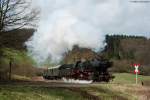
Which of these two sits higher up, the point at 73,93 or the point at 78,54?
the point at 78,54

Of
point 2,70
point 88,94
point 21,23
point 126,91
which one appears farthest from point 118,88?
point 2,70

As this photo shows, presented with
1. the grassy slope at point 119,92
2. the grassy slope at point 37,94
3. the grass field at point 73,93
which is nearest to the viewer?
the grassy slope at point 37,94

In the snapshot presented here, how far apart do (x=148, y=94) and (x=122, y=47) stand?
8615cm

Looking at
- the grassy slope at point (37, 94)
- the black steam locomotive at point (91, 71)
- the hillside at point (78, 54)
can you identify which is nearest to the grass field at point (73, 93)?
the grassy slope at point (37, 94)

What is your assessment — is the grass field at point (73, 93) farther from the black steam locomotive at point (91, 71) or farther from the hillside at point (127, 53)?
the hillside at point (127, 53)

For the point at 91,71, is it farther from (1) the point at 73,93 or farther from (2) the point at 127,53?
(2) the point at 127,53

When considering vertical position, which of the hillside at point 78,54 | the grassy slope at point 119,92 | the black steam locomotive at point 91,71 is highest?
the hillside at point 78,54

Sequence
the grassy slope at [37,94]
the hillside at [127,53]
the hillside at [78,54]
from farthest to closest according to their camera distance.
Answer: the hillside at [78,54], the hillside at [127,53], the grassy slope at [37,94]

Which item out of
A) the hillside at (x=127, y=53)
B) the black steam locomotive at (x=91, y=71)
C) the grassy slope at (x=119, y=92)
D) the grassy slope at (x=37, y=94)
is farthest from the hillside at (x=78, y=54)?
the grassy slope at (x=37, y=94)

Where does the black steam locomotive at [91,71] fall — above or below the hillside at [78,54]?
below

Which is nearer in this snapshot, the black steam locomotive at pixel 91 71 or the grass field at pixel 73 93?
the grass field at pixel 73 93

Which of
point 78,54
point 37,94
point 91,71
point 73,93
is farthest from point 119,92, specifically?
point 78,54

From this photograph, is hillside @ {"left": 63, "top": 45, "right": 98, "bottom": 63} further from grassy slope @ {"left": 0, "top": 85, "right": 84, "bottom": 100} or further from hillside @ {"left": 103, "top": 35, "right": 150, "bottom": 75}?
grassy slope @ {"left": 0, "top": 85, "right": 84, "bottom": 100}

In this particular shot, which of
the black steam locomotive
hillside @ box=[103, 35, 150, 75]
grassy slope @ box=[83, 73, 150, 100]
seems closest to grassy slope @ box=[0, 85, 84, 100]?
grassy slope @ box=[83, 73, 150, 100]
